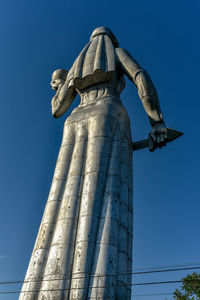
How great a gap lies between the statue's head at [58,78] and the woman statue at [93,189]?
678 mm

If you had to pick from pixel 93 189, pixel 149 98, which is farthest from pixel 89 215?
pixel 149 98

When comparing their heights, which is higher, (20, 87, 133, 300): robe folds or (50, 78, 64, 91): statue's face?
(50, 78, 64, 91): statue's face

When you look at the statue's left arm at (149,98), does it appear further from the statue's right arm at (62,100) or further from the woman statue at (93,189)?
the statue's right arm at (62,100)

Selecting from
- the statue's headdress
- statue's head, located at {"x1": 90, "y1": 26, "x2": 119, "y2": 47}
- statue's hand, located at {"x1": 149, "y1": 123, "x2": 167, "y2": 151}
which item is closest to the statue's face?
the statue's headdress

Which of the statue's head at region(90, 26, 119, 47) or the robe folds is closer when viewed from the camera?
the robe folds

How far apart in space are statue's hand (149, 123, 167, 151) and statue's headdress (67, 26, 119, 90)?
9.21ft

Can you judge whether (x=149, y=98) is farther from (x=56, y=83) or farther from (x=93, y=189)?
(x=56, y=83)

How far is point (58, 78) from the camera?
1455cm

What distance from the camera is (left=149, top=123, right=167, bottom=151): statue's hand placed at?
10984 mm

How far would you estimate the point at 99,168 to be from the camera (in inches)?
398

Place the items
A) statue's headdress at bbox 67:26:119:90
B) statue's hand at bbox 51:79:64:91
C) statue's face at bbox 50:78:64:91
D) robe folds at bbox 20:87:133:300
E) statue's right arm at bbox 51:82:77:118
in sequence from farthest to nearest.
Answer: statue's face at bbox 50:78:64:91
statue's hand at bbox 51:79:64:91
statue's right arm at bbox 51:82:77:118
statue's headdress at bbox 67:26:119:90
robe folds at bbox 20:87:133:300

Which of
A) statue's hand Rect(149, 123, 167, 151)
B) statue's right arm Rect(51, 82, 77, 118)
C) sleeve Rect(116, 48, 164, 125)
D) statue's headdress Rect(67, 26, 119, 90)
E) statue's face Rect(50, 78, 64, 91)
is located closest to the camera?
statue's hand Rect(149, 123, 167, 151)

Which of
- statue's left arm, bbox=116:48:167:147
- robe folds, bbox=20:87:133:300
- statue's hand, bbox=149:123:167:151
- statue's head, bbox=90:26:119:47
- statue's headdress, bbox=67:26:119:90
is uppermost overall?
statue's head, bbox=90:26:119:47

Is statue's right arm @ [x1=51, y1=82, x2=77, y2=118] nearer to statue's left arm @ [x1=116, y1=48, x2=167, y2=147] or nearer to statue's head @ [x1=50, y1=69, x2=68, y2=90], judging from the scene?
statue's head @ [x1=50, y1=69, x2=68, y2=90]
